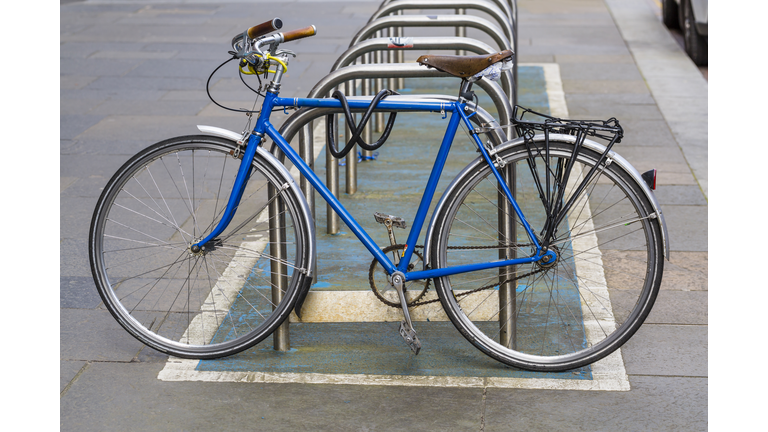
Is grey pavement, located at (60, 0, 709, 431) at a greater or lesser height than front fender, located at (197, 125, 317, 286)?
lesser

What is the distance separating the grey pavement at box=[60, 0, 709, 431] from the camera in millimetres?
3270

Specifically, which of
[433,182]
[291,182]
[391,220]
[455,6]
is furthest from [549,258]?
[455,6]

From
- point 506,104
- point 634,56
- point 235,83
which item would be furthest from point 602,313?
point 634,56

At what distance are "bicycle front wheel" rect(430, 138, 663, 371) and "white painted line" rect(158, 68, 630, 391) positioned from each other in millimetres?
22

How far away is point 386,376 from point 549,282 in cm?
121

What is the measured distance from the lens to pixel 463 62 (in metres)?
3.31

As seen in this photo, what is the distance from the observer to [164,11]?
1386 cm

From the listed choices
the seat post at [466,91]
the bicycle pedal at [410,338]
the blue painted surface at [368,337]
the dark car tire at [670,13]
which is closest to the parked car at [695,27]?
the dark car tire at [670,13]

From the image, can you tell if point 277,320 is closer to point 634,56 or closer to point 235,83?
point 235,83

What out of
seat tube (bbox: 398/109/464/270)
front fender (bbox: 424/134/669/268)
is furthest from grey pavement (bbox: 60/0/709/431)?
front fender (bbox: 424/134/669/268)

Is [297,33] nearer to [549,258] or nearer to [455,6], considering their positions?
[549,258]

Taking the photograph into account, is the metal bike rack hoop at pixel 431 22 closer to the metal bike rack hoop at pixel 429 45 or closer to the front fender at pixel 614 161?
the metal bike rack hoop at pixel 429 45

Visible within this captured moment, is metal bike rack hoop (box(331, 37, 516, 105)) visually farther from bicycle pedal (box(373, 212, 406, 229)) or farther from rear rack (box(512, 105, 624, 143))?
bicycle pedal (box(373, 212, 406, 229))

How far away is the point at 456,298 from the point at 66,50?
8.62 metres
